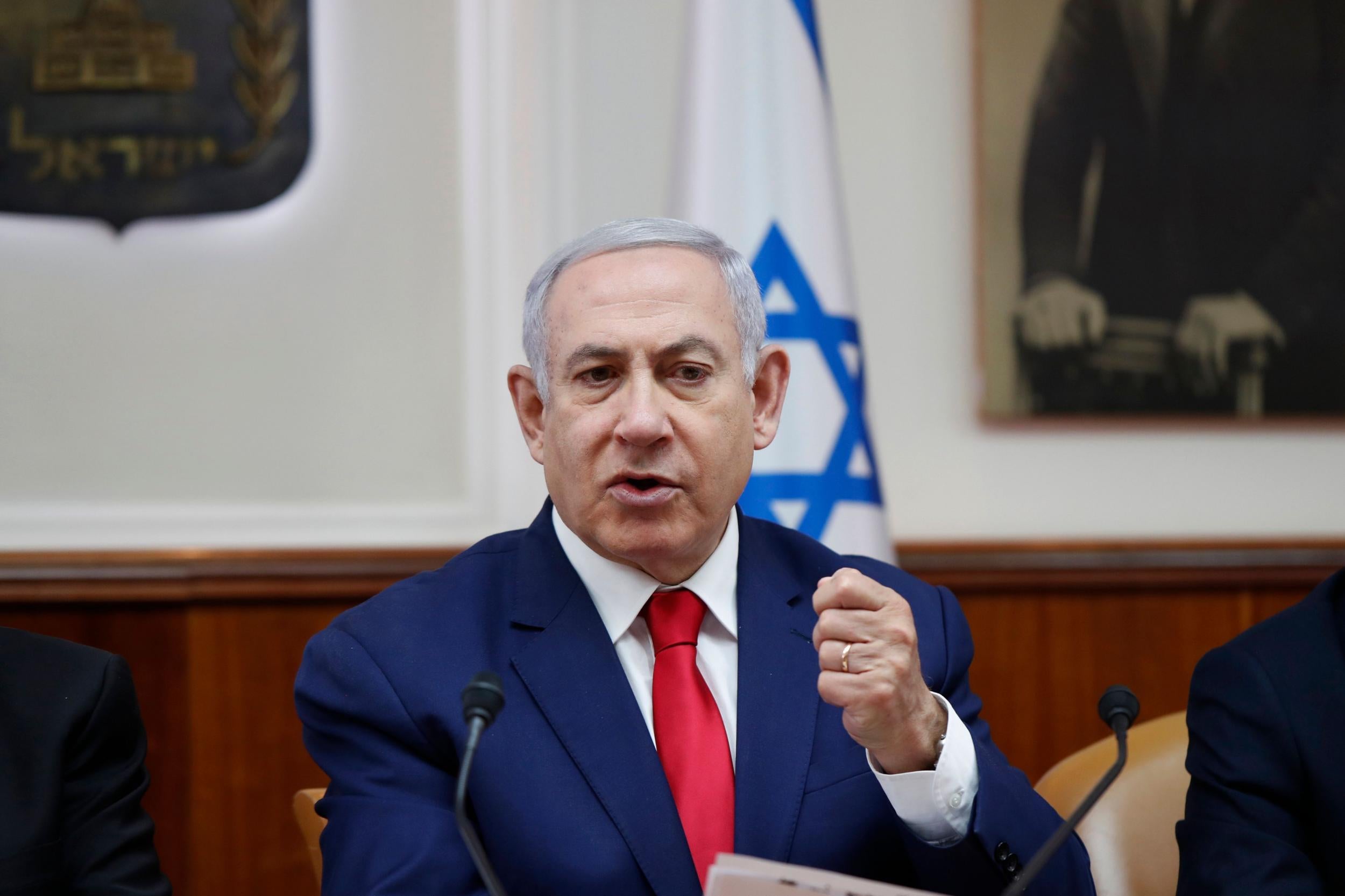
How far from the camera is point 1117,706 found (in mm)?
1345

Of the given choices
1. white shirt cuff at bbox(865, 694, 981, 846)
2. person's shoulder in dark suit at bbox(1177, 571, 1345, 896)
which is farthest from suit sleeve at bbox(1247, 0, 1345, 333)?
white shirt cuff at bbox(865, 694, 981, 846)

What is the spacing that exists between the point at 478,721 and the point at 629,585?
0.51 meters

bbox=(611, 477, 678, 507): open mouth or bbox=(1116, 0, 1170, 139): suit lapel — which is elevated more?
bbox=(1116, 0, 1170, 139): suit lapel

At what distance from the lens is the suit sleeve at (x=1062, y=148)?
346 centimetres

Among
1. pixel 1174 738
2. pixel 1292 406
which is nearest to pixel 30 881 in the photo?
pixel 1174 738

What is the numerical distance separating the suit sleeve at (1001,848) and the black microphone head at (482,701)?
59 centimetres

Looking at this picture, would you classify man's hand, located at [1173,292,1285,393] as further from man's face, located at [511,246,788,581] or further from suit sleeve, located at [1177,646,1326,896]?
man's face, located at [511,246,788,581]

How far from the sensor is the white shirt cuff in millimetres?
1479

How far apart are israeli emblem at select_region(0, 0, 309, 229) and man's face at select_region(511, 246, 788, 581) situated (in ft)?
6.29

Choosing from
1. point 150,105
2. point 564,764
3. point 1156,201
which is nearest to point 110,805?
point 564,764

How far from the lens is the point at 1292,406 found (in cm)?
351

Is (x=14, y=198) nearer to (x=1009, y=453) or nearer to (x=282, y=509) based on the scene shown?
(x=282, y=509)

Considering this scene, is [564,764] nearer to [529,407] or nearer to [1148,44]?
[529,407]

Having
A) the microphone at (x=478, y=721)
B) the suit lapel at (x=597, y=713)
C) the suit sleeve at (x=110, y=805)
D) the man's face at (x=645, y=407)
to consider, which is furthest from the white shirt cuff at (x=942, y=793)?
the suit sleeve at (x=110, y=805)
